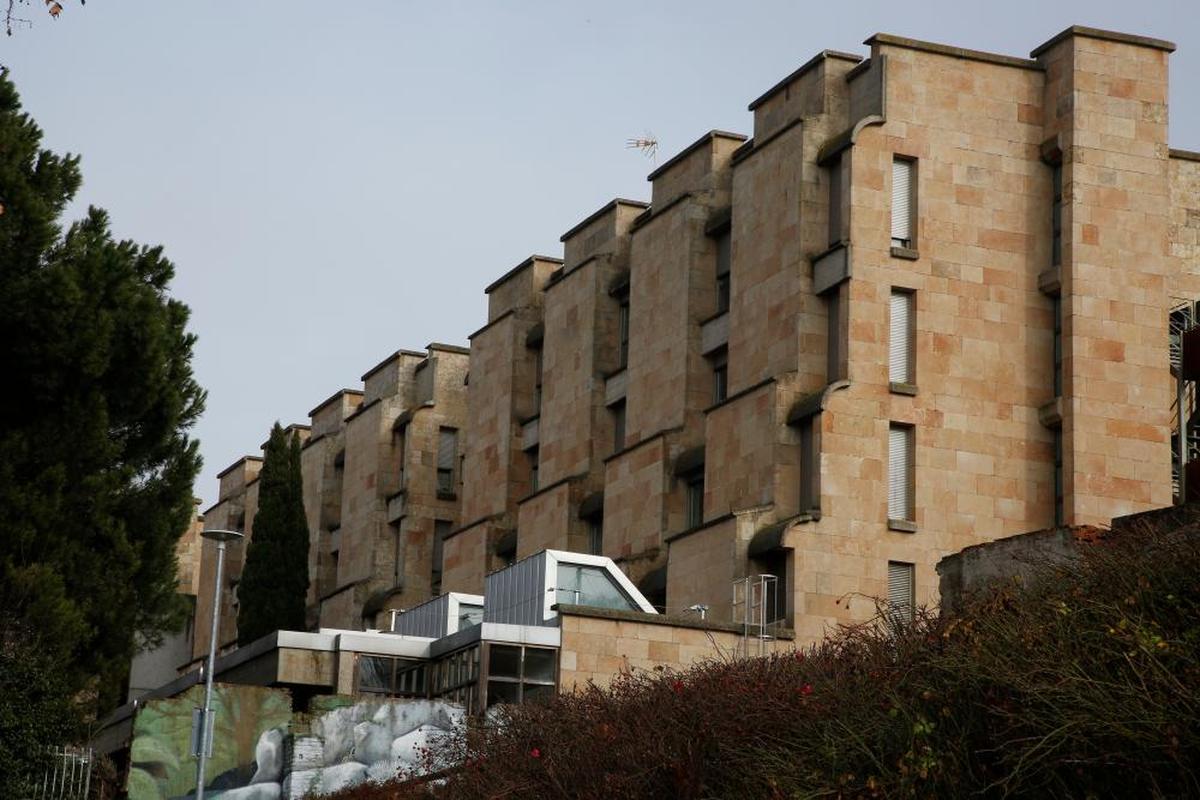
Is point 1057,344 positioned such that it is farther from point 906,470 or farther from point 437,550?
point 437,550

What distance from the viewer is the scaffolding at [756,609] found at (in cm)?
4475

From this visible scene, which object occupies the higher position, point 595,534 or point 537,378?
point 537,378

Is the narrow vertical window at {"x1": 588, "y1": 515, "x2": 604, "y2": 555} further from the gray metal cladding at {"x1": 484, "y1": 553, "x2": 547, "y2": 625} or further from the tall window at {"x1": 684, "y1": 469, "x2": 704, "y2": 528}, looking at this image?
the gray metal cladding at {"x1": 484, "y1": 553, "x2": 547, "y2": 625}

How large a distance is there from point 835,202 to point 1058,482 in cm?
795

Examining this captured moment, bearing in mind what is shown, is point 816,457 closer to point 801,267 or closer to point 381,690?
point 801,267

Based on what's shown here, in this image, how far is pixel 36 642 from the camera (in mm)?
37469

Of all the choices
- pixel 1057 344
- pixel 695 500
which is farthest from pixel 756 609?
pixel 1057 344

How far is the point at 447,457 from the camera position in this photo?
230 ft

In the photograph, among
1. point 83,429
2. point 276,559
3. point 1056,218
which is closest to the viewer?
point 83,429

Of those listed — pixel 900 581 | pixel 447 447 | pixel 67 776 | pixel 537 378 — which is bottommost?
pixel 67 776

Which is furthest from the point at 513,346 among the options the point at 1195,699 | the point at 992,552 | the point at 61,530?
the point at 1195,699

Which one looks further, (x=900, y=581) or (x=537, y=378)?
(x=537, y=378)

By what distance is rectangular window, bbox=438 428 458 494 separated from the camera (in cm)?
6994

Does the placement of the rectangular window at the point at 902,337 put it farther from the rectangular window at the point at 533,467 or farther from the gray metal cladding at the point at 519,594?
the rectangular window at the point at 533,467
